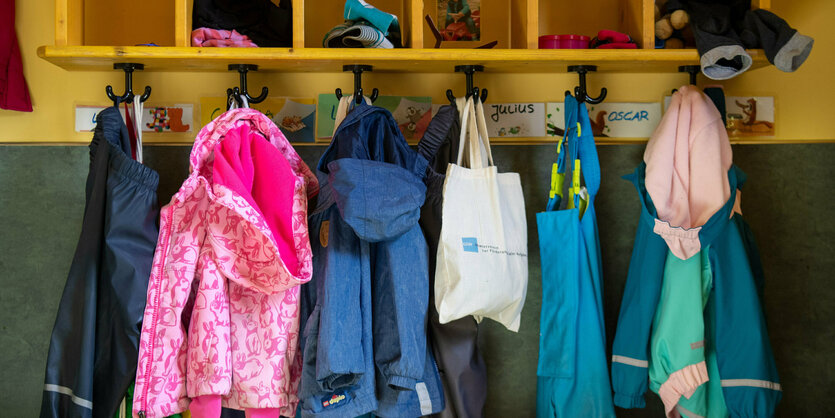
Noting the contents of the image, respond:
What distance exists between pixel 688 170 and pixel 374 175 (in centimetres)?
79

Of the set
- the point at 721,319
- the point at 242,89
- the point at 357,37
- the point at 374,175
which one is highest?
the point at 357,37

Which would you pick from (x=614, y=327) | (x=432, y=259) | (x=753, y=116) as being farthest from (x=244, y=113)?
(x=753, y=116)

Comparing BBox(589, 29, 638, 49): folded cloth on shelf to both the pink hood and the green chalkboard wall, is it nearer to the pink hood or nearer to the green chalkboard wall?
the pink hood

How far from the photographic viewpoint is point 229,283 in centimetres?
161

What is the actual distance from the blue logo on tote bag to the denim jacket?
0.33 ft

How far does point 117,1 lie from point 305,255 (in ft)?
3.12

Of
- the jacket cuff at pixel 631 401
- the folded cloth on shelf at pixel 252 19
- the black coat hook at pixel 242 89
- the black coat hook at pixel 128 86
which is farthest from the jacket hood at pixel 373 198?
the jacket cuff at pixel 631 401

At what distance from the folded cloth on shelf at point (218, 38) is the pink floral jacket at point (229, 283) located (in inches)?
7.6

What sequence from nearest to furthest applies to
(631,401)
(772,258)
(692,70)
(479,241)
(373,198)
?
(373,198)
(479,241)
(631,401)
(692,70)
(772,258)

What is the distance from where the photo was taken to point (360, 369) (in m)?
1.52

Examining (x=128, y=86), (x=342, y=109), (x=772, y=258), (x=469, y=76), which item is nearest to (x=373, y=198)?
(x=342, y=109)

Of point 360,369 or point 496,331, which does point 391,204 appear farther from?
point 496,331

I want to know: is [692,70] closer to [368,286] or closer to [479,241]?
[479,241]

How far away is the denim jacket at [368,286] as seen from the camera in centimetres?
150
